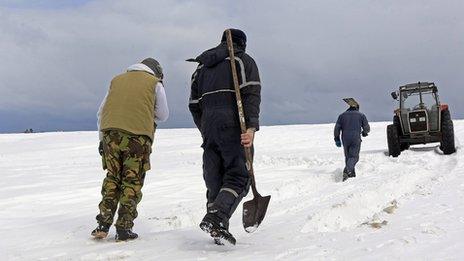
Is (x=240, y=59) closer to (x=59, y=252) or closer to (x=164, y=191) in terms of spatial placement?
(x=59, y=252)

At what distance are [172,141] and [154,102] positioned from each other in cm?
2008

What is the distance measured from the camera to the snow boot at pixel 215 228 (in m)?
3.74

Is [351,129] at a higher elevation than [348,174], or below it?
higher

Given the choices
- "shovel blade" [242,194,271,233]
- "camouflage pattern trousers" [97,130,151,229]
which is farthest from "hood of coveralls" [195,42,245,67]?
"shovel blade" [242,194,271,233]

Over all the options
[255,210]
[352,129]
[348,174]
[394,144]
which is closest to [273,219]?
[255,210]

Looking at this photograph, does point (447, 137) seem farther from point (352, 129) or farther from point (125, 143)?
point (125, 143)

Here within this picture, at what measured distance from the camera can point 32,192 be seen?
26.9 feet

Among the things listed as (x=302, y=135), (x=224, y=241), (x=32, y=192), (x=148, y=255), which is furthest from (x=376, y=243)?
(x=302, y=135)

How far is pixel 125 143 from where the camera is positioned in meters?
4.29

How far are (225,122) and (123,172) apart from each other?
109 cm

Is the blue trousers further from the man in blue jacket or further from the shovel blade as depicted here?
the shovel blade

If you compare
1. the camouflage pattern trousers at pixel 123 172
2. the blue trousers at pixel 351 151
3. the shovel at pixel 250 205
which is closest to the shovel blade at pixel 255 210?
the shovel at pixel 250 205

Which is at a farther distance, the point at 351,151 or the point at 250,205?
the point at 351,151

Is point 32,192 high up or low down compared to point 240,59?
down
